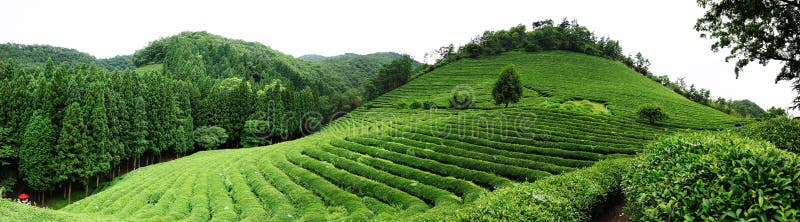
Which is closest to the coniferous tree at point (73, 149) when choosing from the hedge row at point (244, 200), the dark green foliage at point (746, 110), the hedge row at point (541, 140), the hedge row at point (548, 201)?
the hedge row at point (244, 200)

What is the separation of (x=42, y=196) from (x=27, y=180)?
2.15 metres

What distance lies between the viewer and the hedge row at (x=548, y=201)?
8859mm

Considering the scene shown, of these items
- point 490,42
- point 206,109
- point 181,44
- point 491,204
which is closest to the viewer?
point 491,204

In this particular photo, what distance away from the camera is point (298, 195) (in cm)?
2048

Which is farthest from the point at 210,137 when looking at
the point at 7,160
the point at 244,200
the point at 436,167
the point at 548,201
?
the point at 548,201

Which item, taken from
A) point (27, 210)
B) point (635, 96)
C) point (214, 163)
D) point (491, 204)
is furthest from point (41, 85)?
point (635, 96)

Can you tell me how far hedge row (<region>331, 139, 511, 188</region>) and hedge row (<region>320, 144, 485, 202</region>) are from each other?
37.2 inches

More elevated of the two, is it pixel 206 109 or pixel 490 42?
pixel 490 42

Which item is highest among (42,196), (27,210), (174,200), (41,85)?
(41,85)

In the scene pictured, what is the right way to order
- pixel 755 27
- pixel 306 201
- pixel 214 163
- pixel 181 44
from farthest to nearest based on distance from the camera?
1. pixel 181 44
2. pixel 214 163
3. pixel 306 201
4. pixel 755 27

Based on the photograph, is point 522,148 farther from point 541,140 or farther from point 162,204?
point 162,204

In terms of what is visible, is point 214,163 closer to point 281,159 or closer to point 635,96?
point 281,159

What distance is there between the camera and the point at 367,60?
17400cm

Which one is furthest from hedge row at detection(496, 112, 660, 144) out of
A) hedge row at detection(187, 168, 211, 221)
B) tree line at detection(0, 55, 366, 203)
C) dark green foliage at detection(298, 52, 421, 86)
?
dark green foliage at detection(298, 52, 421, 86)
